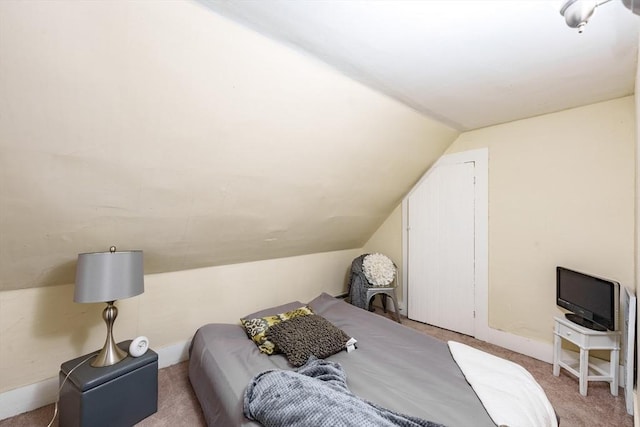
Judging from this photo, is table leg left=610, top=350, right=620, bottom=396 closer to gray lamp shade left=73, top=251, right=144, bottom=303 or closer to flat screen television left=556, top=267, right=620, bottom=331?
flat screen television left=556, top=267, right=620, bottom=331

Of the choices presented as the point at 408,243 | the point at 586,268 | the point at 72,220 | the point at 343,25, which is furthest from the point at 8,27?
the point at 586,268

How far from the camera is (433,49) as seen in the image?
1483mm

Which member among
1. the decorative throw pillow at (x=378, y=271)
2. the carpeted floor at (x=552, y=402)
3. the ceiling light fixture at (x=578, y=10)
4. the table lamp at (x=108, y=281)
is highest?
the ceiling light fixture at (x=578, y=10)

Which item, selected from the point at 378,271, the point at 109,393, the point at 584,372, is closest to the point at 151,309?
the point at 109,393

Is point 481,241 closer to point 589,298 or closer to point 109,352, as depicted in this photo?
point 589,298

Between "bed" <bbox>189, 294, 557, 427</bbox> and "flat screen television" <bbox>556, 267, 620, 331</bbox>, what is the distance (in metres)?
1.07

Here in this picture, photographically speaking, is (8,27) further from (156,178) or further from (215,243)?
(215,243)

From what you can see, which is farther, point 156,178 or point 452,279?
point 452,279

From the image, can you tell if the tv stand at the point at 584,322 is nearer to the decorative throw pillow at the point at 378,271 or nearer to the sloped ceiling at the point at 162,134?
the decorative throw pillow at the point at 378,271

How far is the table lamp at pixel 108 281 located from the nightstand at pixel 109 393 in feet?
0.32

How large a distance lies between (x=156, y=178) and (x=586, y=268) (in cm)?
331

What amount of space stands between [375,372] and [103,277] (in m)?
1.67

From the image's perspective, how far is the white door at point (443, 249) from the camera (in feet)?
9.44

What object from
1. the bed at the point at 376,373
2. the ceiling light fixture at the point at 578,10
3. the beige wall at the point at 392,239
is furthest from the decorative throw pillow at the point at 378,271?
the ceiling light fixture at the point at 578,10
